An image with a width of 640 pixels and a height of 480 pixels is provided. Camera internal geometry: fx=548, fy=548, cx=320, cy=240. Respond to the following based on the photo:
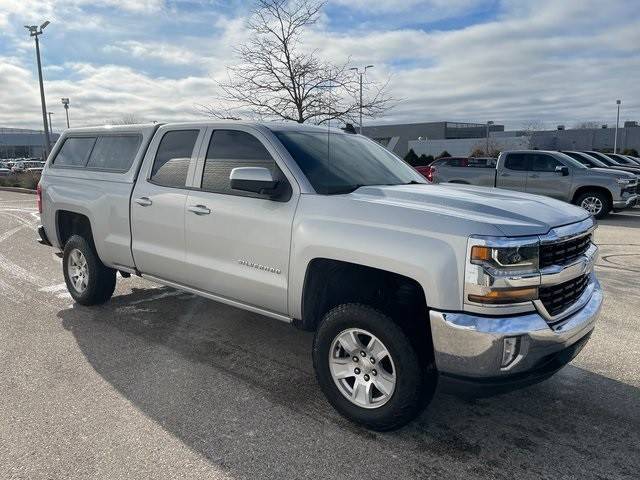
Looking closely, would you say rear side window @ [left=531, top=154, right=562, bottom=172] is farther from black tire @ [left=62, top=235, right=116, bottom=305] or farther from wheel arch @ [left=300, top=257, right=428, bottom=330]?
wheel arch @ [left=300, top=257, right=428, bottom=330]

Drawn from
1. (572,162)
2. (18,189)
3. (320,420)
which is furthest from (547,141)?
(320,420)

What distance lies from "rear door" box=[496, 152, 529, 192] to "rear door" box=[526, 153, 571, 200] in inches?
5.9

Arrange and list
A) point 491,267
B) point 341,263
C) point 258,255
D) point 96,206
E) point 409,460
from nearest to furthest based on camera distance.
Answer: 1. point 491,267
2. point 409,460
3. point 341,263
4. point 258,255
5. point 96,206

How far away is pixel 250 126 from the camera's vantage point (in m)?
4.21

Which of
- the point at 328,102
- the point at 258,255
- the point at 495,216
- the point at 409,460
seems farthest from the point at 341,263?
the point at 328,102

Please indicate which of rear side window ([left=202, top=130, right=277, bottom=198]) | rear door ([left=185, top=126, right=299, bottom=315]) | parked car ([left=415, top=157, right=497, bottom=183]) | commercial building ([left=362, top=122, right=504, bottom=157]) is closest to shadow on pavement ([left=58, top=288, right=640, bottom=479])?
rear door ([left=185, top=126, right=299, bottom=315])

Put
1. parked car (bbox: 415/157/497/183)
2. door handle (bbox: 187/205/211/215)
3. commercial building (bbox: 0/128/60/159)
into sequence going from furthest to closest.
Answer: commercial building (bbox: 0/128/60/159) → parked car (bbox: 415/157/497/183) → door handle (bbox: 187/205/211/215)

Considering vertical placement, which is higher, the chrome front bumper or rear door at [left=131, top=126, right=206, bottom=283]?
rear door at [left=131, top=126, right=206, bottom=283]

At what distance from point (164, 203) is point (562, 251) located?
3.10 meters

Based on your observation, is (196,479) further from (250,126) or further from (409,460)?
(250,126)

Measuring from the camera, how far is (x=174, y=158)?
4.74 metres

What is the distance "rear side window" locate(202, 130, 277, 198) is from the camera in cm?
411

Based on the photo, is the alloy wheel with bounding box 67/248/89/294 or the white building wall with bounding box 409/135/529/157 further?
the white building wall with bounding box 409/135/529/157

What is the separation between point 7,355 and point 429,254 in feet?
12.0
